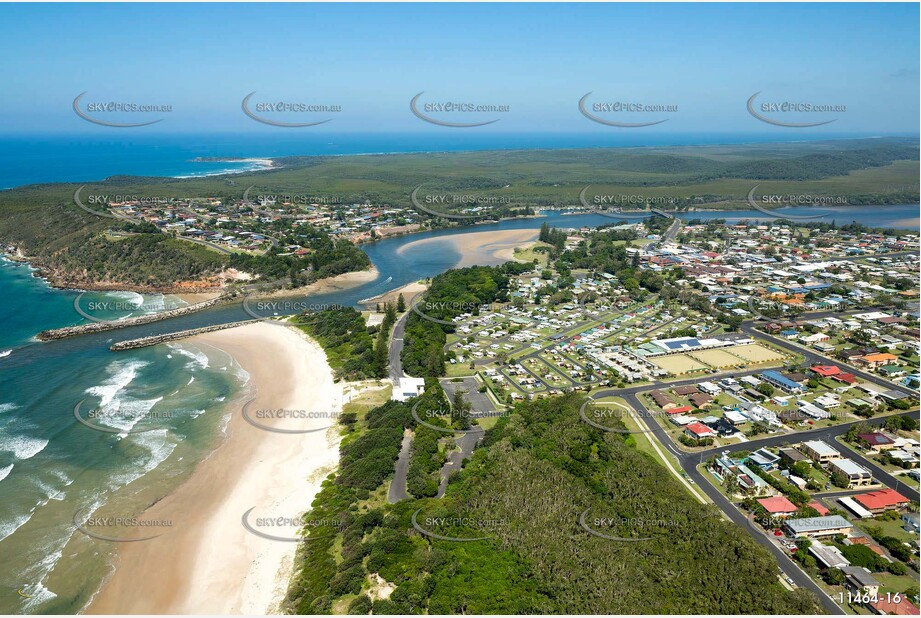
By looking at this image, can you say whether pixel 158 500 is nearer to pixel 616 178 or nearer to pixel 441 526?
pixel 441 526

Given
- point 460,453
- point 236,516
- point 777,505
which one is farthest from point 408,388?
point 777,505

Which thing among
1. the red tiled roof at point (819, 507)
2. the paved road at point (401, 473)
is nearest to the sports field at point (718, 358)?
the red tiled roof at point (819, 507)

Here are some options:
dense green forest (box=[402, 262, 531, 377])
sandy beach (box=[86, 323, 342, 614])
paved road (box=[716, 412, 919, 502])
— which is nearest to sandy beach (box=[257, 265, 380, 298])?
dense green forest (box=[402, 262, 531, 377])

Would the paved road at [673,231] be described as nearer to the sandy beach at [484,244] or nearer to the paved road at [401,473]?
the sandy beach at [484,244]

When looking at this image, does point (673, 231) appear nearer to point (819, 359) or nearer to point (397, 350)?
point (819, 359)

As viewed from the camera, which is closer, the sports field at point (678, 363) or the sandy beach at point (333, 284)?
the sports field at point (678, 363)

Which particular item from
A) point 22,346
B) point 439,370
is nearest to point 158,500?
point 439,370
